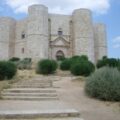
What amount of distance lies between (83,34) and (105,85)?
3005 cm

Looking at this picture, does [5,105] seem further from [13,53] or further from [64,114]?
[13,53]

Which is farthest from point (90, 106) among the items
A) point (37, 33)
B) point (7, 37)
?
point (7, 37)

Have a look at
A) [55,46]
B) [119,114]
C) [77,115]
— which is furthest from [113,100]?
[55,46]

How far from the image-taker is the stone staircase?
6.88 metres

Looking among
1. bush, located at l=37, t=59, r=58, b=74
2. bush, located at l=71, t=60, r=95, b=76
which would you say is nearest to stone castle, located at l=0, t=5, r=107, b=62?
bush, located at l=37, t=59, r=58, b=74

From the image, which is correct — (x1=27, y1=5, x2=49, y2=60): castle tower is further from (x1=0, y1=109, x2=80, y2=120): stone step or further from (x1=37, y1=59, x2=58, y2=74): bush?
(x1=0, y1=109, x2=80, y2=120): stone step

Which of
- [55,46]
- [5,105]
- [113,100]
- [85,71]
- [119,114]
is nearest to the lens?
[119,114]

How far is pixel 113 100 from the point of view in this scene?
31.5ft

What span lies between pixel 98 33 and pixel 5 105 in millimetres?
36780

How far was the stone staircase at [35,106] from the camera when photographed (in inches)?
271

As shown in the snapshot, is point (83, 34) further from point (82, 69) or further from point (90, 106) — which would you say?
point (90, 106)

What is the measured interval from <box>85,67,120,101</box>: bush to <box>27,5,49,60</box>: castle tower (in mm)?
27105

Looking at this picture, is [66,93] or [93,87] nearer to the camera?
[93,87]

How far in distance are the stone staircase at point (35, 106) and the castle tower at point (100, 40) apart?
1237 inches
